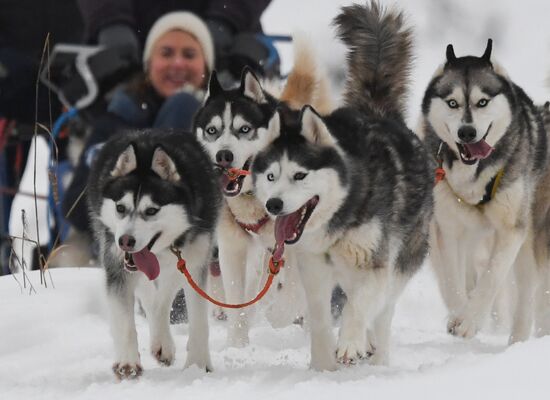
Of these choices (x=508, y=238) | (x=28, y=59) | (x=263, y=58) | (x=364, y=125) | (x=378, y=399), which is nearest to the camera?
(x=378, y=399)

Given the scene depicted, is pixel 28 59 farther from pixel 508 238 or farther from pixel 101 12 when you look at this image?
pixel 508 238

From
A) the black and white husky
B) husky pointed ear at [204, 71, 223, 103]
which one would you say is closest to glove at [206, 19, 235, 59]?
husky pointed ear at [204, 71, 223, 103]

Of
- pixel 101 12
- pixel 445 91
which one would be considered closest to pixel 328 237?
pixel 445 91

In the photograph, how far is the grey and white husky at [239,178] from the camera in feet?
12.0

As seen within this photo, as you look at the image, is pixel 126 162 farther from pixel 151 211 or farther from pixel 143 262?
pixel 143 262

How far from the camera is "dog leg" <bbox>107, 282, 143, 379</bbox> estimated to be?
9.52ft

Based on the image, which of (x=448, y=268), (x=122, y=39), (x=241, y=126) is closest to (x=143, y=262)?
(x=241, y=126)

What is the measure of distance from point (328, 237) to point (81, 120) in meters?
3.12

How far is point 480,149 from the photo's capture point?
12.4ft

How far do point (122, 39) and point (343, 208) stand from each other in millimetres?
3060

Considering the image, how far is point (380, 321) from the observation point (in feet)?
11.1

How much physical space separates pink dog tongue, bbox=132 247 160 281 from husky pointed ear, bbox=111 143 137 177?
0.24 metres

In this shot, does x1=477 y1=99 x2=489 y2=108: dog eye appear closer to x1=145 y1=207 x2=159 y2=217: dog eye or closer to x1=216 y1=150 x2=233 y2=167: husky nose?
x1=216 y1=150 x2=233 y2=167: husky nose

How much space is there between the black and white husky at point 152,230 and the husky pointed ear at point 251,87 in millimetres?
554
